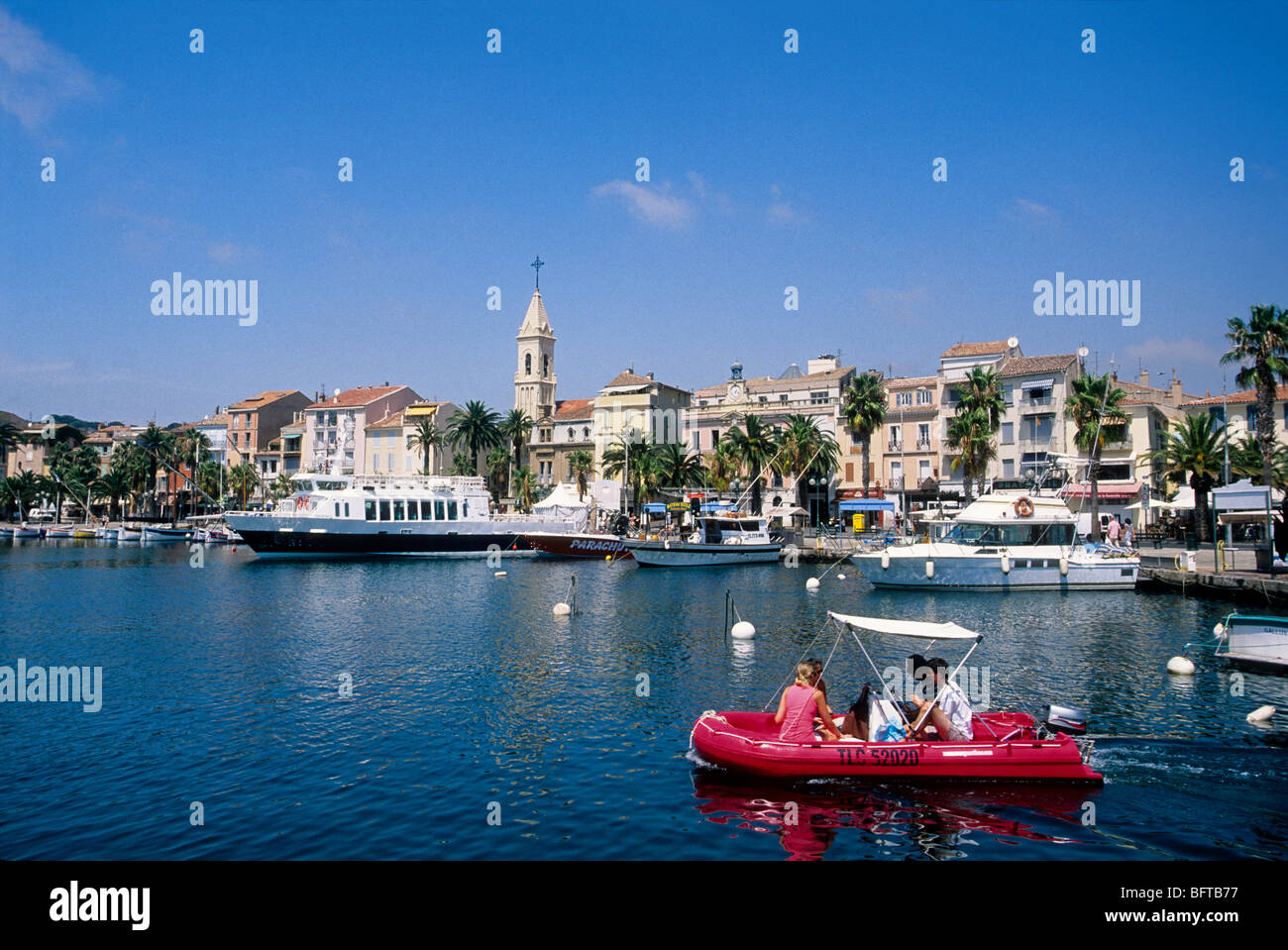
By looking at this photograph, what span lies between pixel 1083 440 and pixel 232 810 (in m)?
60.2

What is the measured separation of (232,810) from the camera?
1260 centimetres

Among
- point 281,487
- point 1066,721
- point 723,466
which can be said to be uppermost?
point 723,466

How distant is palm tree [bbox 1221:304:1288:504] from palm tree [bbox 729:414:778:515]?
116 ft

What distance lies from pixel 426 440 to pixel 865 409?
50.2m

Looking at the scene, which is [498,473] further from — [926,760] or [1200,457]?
[926,760]

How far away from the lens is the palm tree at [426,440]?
9581cm

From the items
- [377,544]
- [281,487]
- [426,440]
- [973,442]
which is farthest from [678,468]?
[281,487]

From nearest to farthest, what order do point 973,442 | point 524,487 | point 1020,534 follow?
point 1020,534 → point 973,442 → point 524,487

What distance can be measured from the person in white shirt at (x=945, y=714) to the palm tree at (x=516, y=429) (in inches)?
3375

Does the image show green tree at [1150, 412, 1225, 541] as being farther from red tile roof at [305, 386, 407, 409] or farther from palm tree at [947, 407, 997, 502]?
red tile roof at [305, 386, 407, 409]

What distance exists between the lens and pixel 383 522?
63.1 metres

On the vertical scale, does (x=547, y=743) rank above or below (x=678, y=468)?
below

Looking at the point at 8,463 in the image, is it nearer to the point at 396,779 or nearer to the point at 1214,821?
the point at 396,779

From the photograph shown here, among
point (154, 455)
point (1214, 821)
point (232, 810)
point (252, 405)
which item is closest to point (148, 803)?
point (232, 810)
